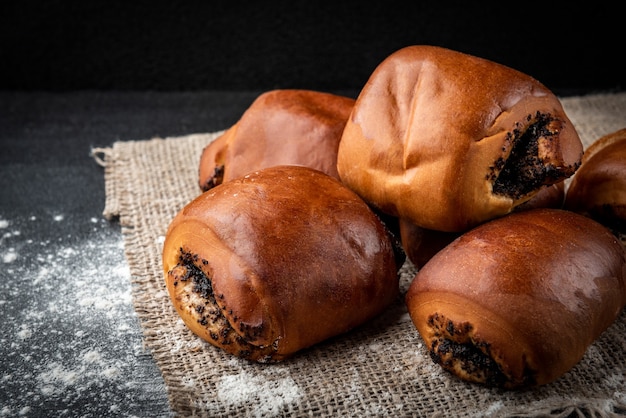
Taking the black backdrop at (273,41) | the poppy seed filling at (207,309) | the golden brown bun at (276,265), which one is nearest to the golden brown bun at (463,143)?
the golden brown bun at (276,265)

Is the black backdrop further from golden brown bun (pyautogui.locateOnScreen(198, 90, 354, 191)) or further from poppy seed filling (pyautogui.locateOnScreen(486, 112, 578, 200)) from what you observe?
poppy seed filling (pyautogui.locateOnScreen(486, 112, 578, 200))

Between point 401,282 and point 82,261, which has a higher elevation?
point 401,282

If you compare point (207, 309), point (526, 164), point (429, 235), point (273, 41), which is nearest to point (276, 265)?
point (207, 309)

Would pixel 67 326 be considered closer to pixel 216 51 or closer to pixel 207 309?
pixel 207 309

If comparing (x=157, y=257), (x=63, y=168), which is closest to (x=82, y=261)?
(x=157, y=257)

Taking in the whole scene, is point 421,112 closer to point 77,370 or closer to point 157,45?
point 77,370
